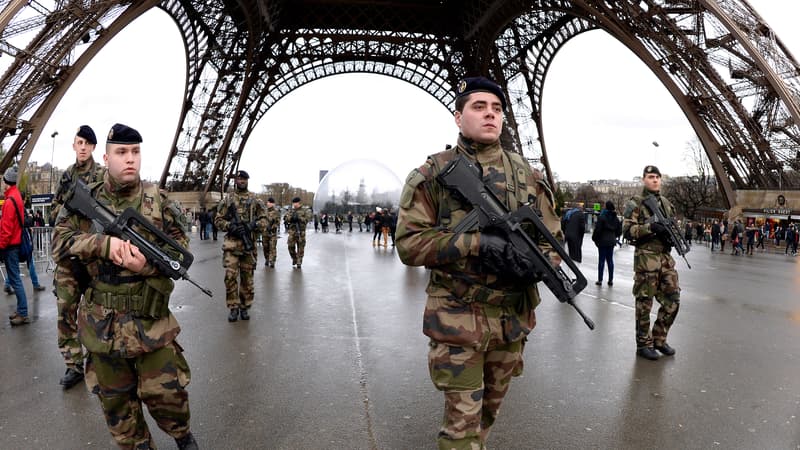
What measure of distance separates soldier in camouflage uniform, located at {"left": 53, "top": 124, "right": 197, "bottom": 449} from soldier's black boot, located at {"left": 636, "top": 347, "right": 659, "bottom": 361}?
4.67 meters

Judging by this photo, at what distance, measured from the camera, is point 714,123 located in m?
21.5

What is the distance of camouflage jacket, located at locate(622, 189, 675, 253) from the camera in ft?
18.2

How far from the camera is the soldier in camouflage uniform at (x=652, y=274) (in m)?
5.49

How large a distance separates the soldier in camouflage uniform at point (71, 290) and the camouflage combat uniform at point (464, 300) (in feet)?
10.7

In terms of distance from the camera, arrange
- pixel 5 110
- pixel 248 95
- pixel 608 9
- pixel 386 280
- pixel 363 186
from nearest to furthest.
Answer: pixel 386 280 → pixel 5 110 → pixel 608 9 → pixel 248 95 → pixel 363 186

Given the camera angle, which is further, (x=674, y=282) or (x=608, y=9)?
(x=608, y=9)

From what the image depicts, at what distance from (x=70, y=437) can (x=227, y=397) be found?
1124 mm

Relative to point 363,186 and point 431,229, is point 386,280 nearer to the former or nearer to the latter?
point 431,229

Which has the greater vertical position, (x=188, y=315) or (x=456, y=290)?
(x=456, y=290)

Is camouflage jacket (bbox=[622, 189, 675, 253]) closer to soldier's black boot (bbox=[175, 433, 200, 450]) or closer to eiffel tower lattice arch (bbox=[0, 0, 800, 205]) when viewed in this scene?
soldier's black boot (bbox=[175, 433, 200, 450])

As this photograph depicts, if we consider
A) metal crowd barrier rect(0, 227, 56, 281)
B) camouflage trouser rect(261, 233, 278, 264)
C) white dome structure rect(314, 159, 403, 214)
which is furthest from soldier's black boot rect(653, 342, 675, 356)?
white dome structure rect(314, 159, 403, 214)

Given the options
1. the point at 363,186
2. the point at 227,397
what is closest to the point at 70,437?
the point at 227,397

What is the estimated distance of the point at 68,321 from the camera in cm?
461

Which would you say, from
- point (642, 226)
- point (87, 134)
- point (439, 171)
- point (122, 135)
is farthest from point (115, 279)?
point (642, 226)
